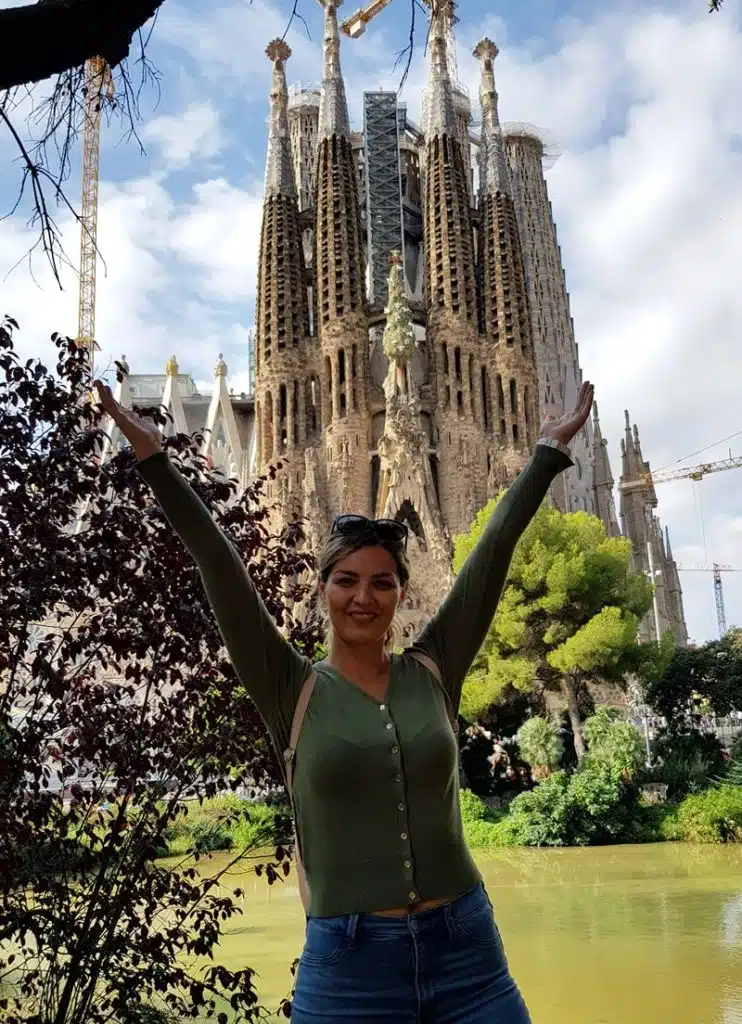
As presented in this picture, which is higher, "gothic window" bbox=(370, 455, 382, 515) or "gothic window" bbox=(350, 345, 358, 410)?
"gothic window" bbox=(350, 345, 358, 410)

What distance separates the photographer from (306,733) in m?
1.54

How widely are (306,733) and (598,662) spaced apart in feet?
58.5

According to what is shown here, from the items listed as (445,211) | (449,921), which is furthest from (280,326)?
(449,921)

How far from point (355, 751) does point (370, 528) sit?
1.32 feet

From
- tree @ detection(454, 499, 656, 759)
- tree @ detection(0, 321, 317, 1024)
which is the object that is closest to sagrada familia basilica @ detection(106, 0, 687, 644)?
tree @ detection(454, 499, 656, 759)

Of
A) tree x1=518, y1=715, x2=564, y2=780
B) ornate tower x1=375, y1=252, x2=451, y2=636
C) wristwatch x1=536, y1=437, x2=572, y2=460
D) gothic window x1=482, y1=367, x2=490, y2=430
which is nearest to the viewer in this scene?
wristwatch x1=536, y1=437, x2=572, y2=460

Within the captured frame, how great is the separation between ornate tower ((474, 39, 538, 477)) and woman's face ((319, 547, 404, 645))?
1034 inches

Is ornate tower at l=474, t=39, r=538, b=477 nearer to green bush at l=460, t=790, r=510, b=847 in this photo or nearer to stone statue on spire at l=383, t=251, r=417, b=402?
stone statue on spire at l=383, t=251, r=417, b=402

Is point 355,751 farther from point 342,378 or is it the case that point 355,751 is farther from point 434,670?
point 342,378

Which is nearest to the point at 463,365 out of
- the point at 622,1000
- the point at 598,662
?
the point at 598,662

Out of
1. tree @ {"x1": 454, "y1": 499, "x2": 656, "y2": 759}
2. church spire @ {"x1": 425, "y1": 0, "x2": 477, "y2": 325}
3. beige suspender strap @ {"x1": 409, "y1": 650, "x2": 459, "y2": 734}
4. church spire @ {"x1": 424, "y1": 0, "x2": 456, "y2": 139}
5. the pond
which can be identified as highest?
church spire @ {"x1": 424, "y1": 0, "x2": 456, "y2": 139}

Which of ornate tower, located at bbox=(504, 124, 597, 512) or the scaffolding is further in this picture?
ornate tower, located at bbox=(504, 124, 597, 512)

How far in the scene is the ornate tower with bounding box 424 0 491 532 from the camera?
90.7 feet

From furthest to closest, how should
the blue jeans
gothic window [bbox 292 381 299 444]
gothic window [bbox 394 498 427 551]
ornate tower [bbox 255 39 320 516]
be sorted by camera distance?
1. gothic window [bbox 292 381 299 444]
2. ornate tower [bbox 255 39 320 516]
3. gothic window [bbox 394 498 427 551]
4. the blue jeans
